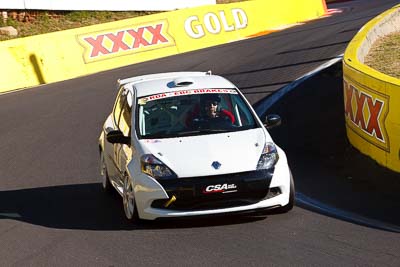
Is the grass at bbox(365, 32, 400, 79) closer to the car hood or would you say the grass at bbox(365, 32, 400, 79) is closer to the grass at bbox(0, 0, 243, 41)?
the car hood

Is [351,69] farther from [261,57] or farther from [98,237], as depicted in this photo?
[261,57]

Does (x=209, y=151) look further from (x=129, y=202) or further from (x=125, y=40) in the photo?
(x=125, y=40)

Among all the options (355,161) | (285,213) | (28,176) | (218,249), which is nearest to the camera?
(218,249)

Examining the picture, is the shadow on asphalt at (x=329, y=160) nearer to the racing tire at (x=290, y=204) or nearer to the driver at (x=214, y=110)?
the racing tire at (x=290, y=204)

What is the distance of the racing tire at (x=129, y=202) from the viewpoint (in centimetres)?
939

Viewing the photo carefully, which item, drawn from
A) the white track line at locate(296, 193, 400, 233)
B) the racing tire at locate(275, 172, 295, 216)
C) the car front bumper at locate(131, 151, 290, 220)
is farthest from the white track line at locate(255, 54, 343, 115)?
the car front bumper at locate(131, 151, 290, 220)

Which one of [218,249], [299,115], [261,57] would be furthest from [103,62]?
[218,249]

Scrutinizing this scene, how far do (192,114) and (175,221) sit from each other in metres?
1.31

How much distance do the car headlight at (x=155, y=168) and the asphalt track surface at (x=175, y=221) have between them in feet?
1.92

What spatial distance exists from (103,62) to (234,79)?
21.7 ft

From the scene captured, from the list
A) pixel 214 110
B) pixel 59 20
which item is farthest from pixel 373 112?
pixel 59 20

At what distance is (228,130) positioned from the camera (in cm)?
991

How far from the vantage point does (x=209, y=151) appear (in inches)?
365

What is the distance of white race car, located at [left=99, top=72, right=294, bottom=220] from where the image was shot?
9.02 metres
